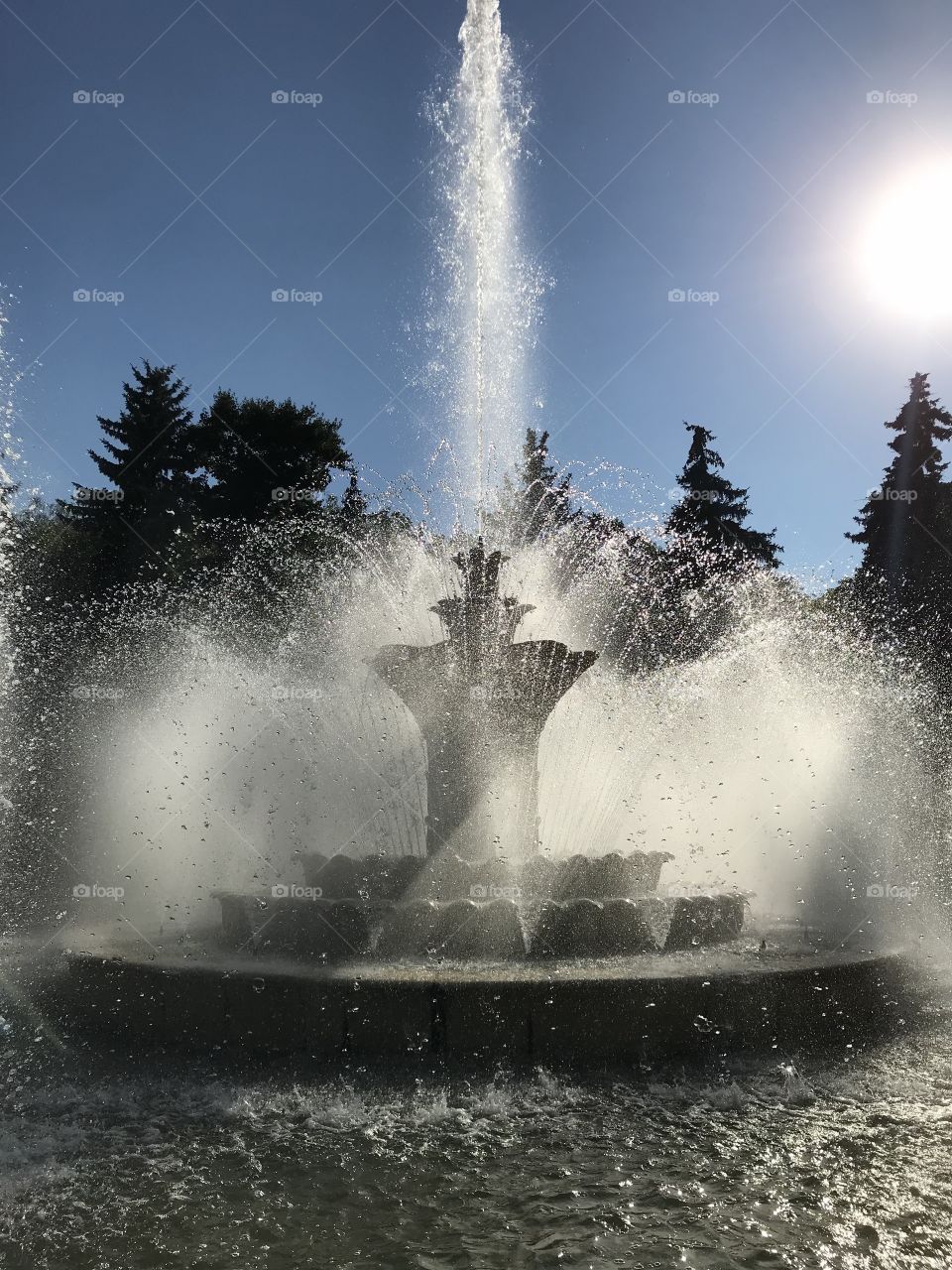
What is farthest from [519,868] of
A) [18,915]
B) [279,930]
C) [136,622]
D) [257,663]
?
[136,622]

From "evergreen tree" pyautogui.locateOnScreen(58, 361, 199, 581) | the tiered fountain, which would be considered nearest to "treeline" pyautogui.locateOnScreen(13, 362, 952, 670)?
"evergreen tree" pyautogui.locateOnScreen(58, 361, 199, 581)

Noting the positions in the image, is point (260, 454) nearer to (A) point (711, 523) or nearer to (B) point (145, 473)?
(B) point (145, 473)

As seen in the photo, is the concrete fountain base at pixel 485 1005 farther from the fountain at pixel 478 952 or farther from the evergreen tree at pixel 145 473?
the evergreen tree at pixel 145 473

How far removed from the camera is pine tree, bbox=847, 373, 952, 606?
112 ft

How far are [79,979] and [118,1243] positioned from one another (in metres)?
3.01

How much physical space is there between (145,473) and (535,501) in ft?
51.7

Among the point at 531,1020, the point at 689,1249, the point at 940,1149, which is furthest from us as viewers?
the point at 531,1020

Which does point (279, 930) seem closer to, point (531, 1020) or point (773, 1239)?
point (531, 1020)

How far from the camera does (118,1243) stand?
367 cm

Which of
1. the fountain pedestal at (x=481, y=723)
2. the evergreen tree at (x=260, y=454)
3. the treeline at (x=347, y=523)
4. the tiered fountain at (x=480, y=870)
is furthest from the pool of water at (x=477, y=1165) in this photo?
the evergreen tree at (x=260, y=454)

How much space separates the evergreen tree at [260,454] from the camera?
3509 centimetres

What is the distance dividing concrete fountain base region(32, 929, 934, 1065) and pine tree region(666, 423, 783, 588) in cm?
3348

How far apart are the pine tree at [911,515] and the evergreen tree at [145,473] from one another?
27251 mm

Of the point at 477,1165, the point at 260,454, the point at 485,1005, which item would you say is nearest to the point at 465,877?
the point at 485,1005
